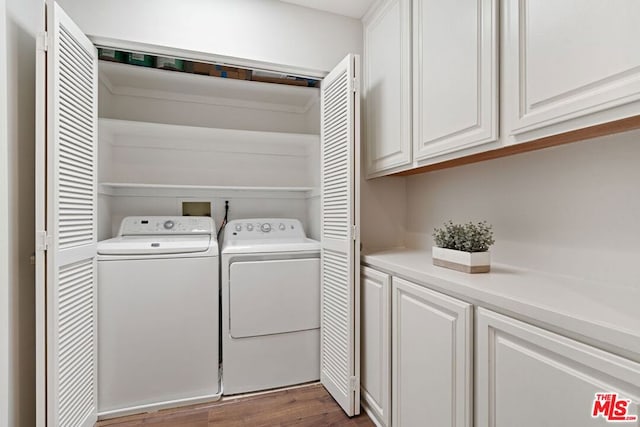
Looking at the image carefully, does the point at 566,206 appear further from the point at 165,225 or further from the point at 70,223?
the point at 165,225

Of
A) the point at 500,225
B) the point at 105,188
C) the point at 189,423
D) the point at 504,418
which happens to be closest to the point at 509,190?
the point at 500,225

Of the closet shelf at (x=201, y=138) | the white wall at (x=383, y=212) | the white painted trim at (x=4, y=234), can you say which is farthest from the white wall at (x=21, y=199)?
the white wall at (x=383, y=212)

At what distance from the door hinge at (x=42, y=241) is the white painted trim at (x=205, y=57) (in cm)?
105

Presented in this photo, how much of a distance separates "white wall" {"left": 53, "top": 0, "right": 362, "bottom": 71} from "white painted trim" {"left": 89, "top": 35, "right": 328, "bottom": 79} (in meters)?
0.02

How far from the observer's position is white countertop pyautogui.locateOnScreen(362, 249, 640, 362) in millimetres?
715

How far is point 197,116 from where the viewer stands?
8.61 ft

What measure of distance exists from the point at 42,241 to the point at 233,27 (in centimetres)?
146

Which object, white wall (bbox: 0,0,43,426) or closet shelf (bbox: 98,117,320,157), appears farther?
closet shelf (bbox: 98,117,320,157)

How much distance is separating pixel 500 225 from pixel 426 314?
62 cm

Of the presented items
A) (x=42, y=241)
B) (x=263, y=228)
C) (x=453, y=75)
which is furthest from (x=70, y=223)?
(x=453, y=75)

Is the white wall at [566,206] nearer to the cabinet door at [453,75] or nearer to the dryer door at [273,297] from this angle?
the cabinet door at [453,75]

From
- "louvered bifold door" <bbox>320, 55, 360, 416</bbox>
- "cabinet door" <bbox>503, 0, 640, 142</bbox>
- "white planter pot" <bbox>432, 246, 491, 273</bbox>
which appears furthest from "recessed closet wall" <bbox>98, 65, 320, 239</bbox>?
"cabinet door" <bbox>503, 0, 640, 142</bbox>

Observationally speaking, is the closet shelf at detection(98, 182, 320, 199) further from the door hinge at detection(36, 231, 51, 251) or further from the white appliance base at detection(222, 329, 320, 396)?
the white appliance base at detection(222, 329, 320, 396)

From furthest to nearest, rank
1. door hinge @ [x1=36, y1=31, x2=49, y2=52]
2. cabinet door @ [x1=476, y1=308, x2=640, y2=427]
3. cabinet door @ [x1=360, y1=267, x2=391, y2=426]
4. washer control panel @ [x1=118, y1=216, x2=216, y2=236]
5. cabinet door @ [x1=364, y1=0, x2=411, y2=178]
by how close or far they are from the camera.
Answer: washer control panel @ [x1=118, y1=216, x2=216, y2=236] < cabinet door @ [x1=364, y1=0, x2=411, y2=178] < cabinet door @ [x1=360, y1=267, x2=391, y2=426] < door hinge @ [x1=36, y1=31, x2=49, y2=52] < cabinet door @ [x1=476, y1=308, x2=640, y2=427]
